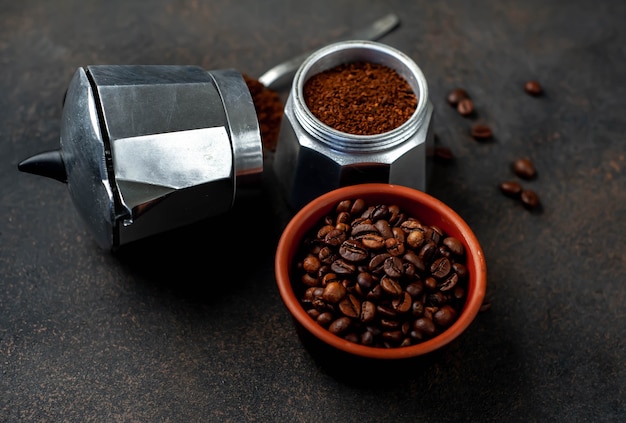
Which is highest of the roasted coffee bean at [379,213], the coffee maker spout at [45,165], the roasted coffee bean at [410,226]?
the coffee maker spout at [45,165]

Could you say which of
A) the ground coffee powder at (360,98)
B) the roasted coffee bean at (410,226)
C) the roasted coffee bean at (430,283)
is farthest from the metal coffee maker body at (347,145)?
the roasted coffee bean at (430,283)

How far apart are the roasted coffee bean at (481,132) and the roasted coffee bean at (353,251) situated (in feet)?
1.64

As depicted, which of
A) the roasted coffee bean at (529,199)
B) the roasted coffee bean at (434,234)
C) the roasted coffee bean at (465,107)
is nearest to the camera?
the roasted coffee bean at (434,234)

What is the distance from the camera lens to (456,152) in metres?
1.39

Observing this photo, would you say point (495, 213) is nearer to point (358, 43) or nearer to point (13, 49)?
point (358, 43)

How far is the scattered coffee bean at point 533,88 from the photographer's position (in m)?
1.46

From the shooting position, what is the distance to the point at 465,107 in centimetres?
142

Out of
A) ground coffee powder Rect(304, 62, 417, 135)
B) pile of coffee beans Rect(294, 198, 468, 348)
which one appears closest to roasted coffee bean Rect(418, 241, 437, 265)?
pile of coffee beans Rect(294, 198, 468, 348)

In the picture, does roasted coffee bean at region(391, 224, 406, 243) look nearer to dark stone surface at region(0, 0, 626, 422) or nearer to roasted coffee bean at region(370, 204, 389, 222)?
roasted coffee bean at region(370, 204, 389, 222)

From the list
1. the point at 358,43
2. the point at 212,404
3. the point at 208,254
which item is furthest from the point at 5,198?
the point at 358,43

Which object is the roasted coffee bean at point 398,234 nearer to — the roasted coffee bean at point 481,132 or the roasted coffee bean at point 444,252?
the roasted coffee bean at point 444,252

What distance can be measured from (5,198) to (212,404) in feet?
1.85

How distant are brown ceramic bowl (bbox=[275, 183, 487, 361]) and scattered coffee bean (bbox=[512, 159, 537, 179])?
1.11 ft

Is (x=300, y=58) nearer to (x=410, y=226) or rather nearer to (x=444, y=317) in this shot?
(x=410, y=226)
